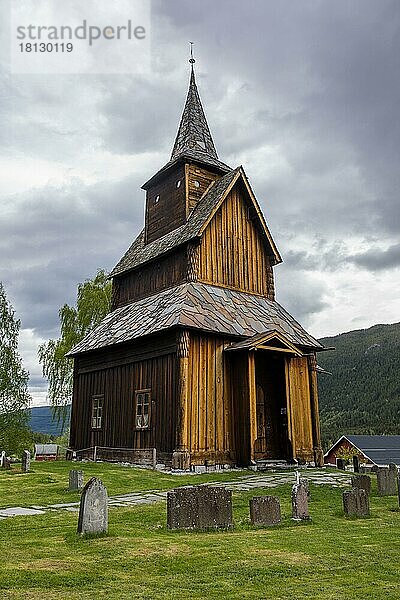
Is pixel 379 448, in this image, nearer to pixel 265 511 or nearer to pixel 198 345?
pixel 198 345

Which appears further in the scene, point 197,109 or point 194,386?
point 197,109

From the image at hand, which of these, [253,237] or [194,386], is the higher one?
[253,237]

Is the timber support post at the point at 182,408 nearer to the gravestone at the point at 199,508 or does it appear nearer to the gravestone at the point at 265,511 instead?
the gravestone at the point at 265,511

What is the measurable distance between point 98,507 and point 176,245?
625 inches

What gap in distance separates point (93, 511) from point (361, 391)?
96851 millimetres

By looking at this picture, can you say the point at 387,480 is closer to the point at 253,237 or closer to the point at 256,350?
the point at 256,350

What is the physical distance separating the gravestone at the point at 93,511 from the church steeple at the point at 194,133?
799 inches

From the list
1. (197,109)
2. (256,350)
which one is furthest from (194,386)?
(197,109)

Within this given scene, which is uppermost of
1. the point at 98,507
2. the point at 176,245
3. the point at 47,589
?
the point at 176,245

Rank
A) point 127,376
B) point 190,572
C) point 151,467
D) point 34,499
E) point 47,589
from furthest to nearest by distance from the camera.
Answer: point 127,376, point 151,467, point 34,499, point 190,572, point 47,589

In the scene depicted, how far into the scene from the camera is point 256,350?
20344mm

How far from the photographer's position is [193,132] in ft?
95.1

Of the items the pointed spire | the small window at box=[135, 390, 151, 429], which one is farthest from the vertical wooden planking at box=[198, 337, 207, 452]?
the pointed spire

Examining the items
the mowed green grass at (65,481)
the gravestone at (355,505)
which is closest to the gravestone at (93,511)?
the mowed green grass at (65,481)
